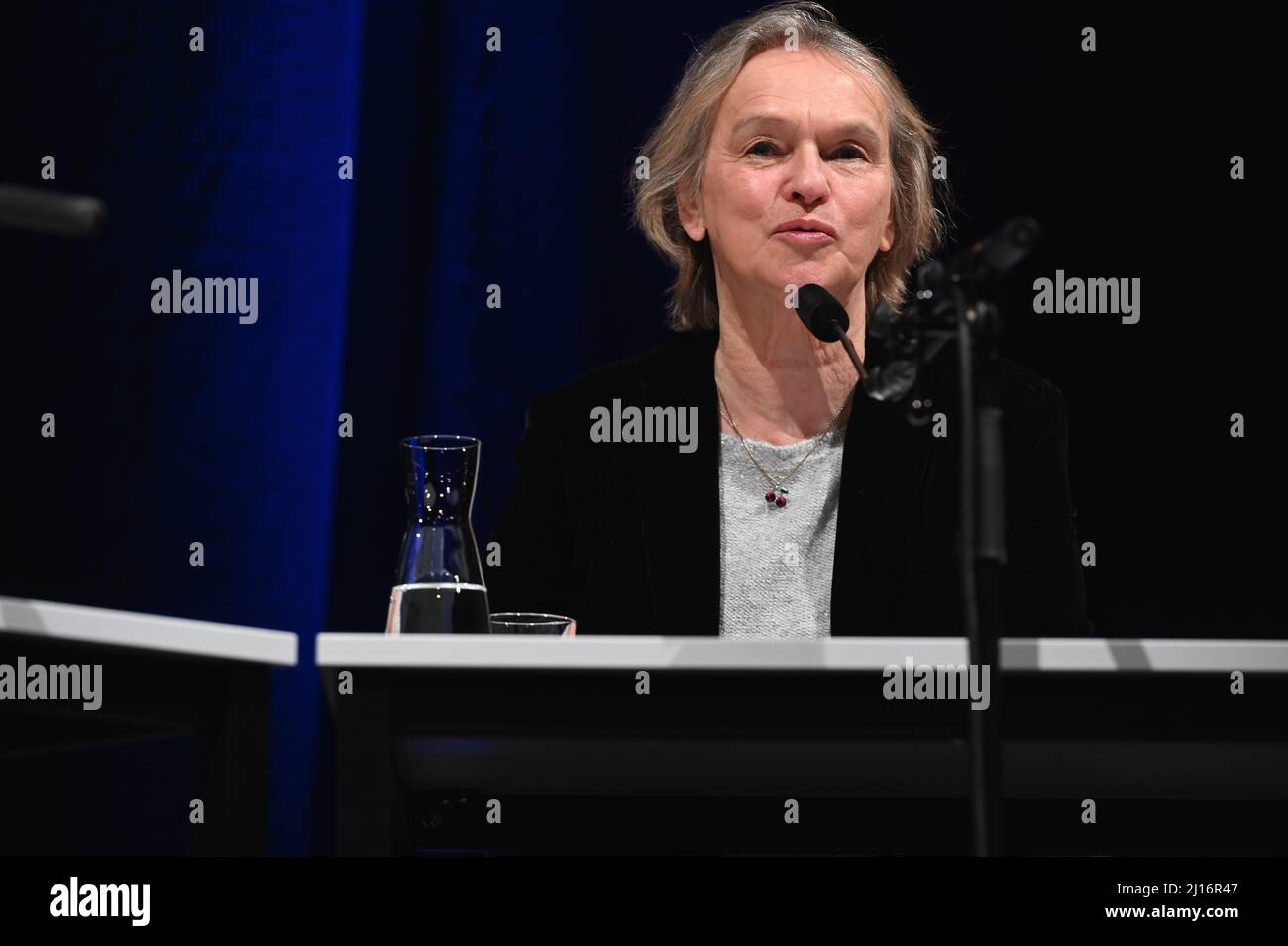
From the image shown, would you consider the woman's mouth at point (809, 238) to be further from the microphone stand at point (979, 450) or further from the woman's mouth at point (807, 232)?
the microphone stand at point (979, 450)

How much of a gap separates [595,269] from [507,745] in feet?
4.86

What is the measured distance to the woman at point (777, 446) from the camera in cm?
199

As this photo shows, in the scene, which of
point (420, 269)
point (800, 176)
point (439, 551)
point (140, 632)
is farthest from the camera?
point (420, 269)

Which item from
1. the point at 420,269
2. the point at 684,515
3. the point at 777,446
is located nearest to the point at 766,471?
the point at 777,446

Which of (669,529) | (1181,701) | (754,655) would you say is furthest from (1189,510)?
(754,655)

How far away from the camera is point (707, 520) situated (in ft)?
6.68

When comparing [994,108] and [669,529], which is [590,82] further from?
[669,529]

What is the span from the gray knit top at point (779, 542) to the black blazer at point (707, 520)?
0.13ft

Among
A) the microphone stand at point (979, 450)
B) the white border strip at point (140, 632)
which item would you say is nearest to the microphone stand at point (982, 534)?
the microphone stand at point (979, 450)

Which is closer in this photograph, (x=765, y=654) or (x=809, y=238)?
(x=765, y=654)

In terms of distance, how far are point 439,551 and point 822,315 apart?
1.35 ft

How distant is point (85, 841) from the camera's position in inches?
87.7

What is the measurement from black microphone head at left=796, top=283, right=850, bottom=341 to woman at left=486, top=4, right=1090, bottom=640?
0.60 metres

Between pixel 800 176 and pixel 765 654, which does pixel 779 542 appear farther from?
pixel 765 654
